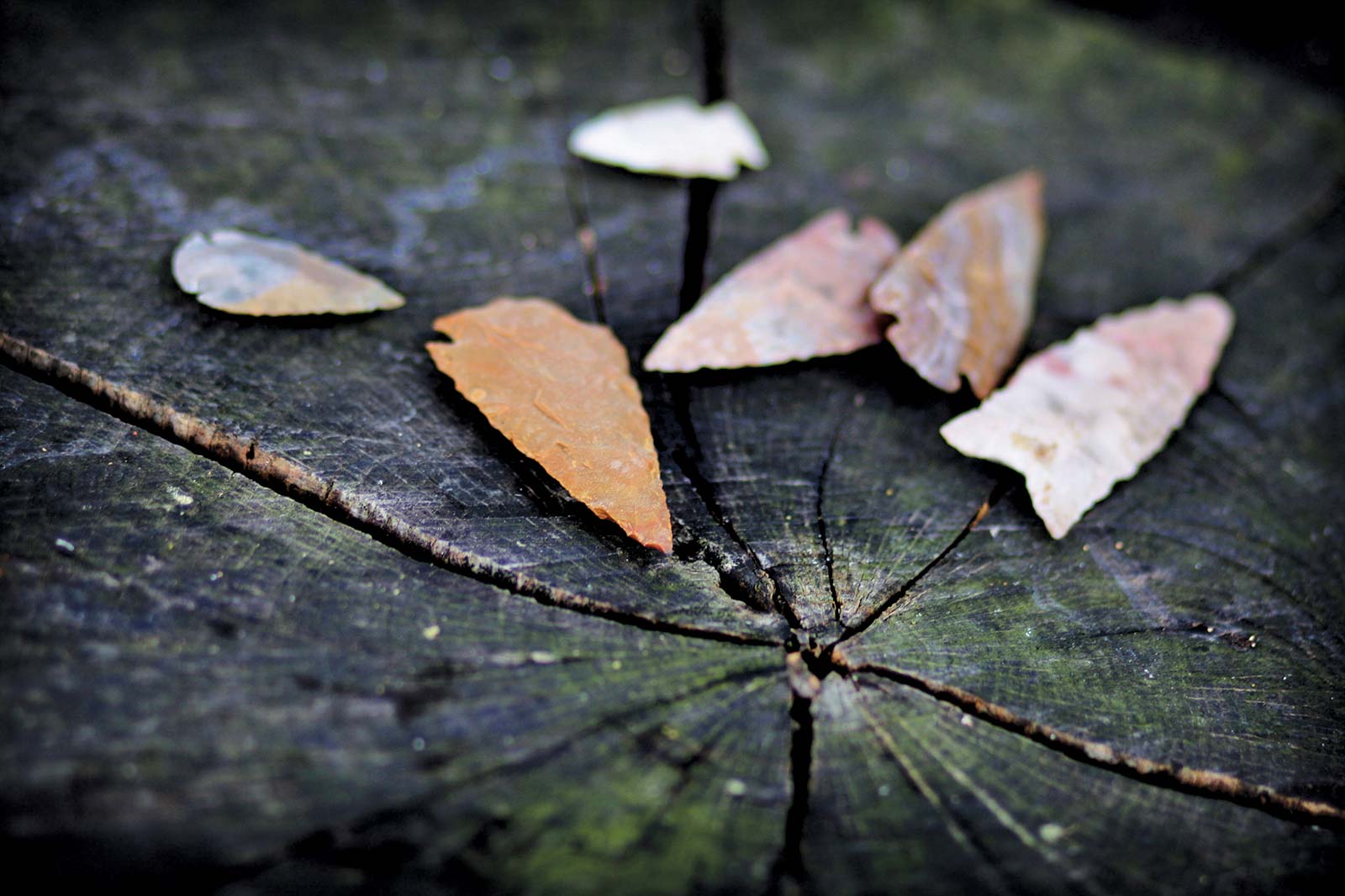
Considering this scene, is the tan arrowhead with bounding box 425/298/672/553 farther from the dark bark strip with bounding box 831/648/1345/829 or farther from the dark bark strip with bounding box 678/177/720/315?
the dark bark strip with bounding box 831/648/1345/829

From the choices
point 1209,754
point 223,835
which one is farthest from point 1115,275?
point 223,835

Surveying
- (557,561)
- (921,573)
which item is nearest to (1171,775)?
(921,573)

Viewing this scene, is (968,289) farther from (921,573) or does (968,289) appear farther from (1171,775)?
(1171,775)

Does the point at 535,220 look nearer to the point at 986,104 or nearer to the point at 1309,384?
the point at 986,104

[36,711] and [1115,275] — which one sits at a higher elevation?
[1115,275]

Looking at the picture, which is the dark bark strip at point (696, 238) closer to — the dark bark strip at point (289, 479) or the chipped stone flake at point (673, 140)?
the chipped stone flake at point (673, 140)

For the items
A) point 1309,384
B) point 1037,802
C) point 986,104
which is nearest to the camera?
point 1037,802

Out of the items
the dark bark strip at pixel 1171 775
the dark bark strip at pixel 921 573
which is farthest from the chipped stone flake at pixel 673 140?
the dark bark strip at pixel 1171 775

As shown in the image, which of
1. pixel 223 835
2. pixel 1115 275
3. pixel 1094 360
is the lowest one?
pixel 223 835
